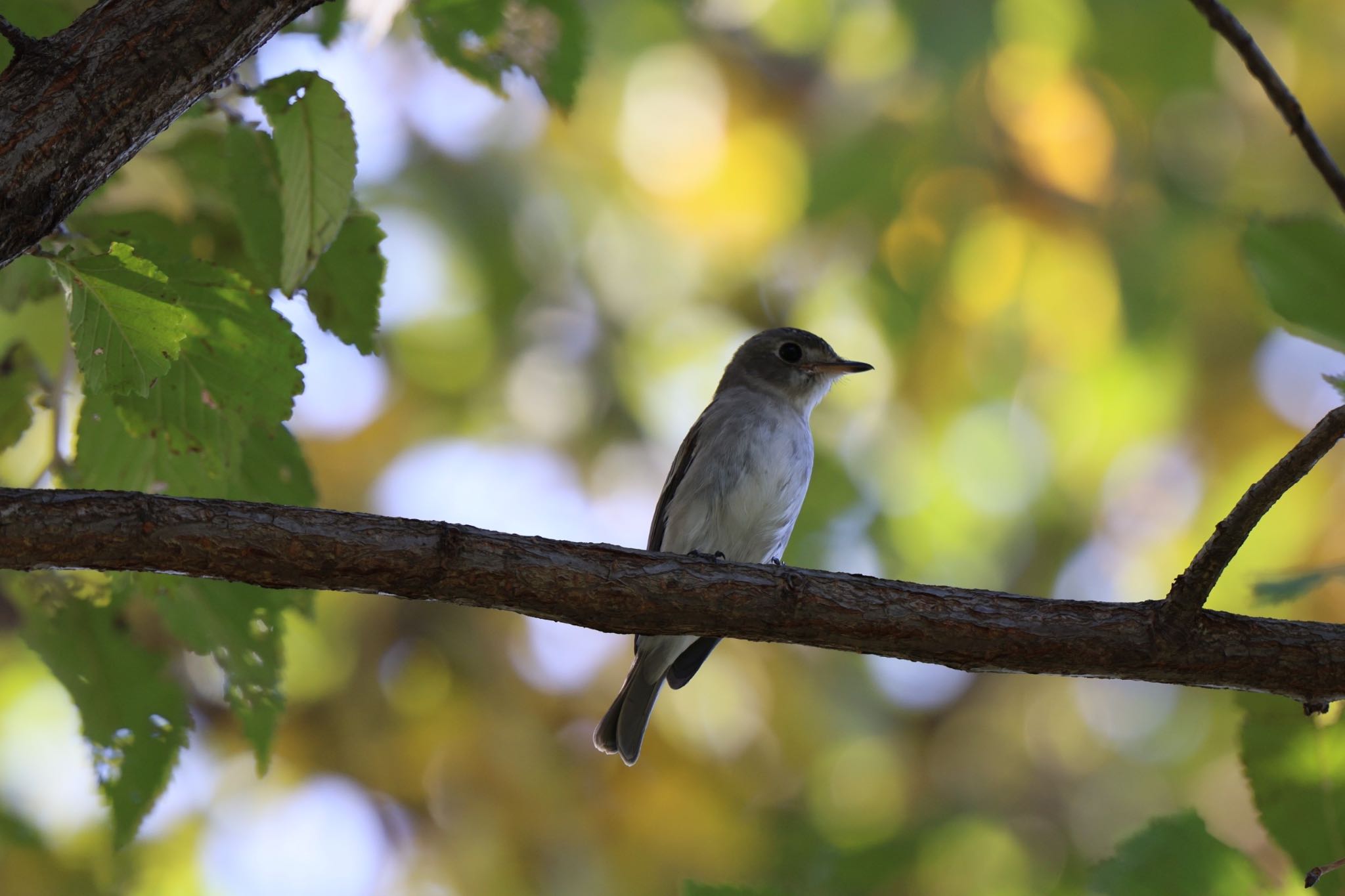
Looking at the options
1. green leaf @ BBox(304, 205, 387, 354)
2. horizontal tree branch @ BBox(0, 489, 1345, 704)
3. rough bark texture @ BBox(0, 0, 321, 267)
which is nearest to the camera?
rough bark texture @ BBox(0, 0, 321, 267)

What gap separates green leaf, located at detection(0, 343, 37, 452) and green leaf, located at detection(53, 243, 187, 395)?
0.70m

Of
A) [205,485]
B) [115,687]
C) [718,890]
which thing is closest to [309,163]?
[205,485]

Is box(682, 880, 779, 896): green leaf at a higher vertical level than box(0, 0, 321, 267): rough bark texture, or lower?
lower

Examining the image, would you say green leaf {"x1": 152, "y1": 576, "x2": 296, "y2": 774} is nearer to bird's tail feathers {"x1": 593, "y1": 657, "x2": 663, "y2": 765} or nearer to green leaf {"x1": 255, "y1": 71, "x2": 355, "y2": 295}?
green leaf {"x1": 255, "y1": 71, "x2": 355, "y2": 295}

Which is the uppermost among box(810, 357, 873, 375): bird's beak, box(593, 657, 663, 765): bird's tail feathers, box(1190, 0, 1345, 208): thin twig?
box(810, 357, 873, 375): bird's beak

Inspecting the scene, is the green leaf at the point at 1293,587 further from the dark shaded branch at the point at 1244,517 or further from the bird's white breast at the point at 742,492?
the bird's white breast at the point at 742,492

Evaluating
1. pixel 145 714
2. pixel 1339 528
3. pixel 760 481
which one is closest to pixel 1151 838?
pixel 145 714

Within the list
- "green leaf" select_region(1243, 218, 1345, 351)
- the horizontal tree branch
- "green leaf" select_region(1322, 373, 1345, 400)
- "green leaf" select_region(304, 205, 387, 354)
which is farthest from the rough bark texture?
"green leaf" select_region(1322, 373, 1345, 400)

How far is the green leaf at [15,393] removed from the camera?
8.20ft

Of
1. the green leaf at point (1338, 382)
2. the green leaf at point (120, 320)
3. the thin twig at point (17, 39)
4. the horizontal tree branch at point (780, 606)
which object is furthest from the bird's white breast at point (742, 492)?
the thin twig at point (17, 39)

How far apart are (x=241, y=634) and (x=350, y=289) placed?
718 mm

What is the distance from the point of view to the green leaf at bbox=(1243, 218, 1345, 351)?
2078 mm

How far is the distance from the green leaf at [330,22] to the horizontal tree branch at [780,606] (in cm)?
125

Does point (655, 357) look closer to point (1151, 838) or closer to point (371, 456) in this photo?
point (371, 456)
